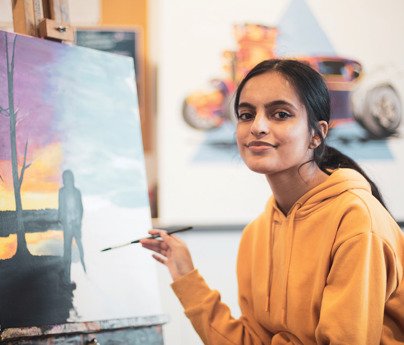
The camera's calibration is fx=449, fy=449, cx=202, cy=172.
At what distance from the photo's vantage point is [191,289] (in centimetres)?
120

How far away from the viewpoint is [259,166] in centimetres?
104

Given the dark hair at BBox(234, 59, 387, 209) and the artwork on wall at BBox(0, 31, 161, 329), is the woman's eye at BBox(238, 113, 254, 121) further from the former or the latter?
the artwork on wall at BBox(0, 31, 161, 329)

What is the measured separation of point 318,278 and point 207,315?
349mm

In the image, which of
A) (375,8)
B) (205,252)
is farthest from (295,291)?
(375,8)

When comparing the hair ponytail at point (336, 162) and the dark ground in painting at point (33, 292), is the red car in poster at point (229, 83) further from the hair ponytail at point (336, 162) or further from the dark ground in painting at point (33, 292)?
the dark ground in painting at point (33, 292)

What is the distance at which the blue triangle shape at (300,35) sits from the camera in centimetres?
235

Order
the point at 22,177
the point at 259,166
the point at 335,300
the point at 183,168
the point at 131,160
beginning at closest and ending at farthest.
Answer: the point at 335,300
the point at 259,166
the point at 22,177
the point at 131,160
the point at 183,168

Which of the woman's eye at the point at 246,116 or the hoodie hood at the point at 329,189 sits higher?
the woman's eye at the point at 246,116

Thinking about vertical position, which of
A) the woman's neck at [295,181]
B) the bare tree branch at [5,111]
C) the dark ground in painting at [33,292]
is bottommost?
the dark ground in painting at [33,292]

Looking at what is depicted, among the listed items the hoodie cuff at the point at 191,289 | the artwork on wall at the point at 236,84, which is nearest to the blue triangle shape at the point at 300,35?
the artwork on wall at the point at 236,84

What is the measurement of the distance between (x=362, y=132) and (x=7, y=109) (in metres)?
1.88

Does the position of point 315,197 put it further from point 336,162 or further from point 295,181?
point 336,162

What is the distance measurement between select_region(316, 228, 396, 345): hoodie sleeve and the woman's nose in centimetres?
28

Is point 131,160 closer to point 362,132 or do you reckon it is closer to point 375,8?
point 362,132
